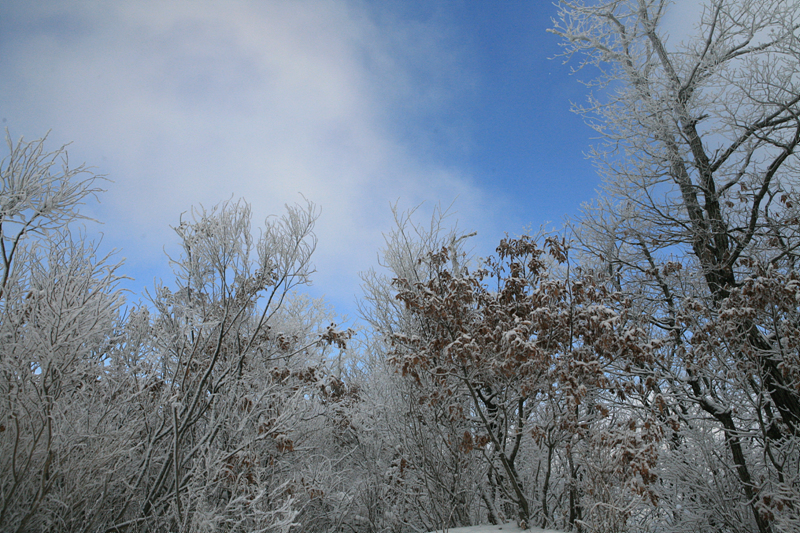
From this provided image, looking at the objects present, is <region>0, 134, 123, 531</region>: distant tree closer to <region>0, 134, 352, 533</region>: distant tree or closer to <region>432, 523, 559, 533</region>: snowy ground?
<region>0, 134, 352, 533</region>: distant tree

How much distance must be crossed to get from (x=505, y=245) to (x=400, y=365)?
3.02 m

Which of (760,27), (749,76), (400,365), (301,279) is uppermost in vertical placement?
(760,27)

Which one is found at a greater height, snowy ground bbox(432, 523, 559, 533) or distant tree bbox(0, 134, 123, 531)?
distant tree bbox(0, 134, 123, 531)

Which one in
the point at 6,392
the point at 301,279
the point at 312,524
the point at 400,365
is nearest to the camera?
the point at 6,392

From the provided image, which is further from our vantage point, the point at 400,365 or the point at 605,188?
the point at 605,188

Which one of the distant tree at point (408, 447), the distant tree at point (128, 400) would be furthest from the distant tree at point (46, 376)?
the distant tree at point (408, 447)

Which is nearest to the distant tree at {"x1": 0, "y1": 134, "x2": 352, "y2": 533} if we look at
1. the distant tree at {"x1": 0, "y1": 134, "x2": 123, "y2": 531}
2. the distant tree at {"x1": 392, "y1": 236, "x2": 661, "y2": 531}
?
the distant tree at {"x1": 0, "y1": 134, "x2": 123, "y2": 531}

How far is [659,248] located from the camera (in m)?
9.80

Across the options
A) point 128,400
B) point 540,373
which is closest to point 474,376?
point 540,373

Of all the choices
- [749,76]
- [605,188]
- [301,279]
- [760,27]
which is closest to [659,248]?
[605,188]

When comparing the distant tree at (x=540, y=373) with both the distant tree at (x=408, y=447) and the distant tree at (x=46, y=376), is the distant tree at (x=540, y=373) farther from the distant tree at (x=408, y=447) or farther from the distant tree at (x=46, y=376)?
the distant tree at (x=46, y=376)

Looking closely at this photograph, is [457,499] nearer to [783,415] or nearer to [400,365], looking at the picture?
[400,365]

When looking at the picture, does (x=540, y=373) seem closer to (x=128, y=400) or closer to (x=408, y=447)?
(x=408, y=447)

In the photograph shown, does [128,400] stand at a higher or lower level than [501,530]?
higher
